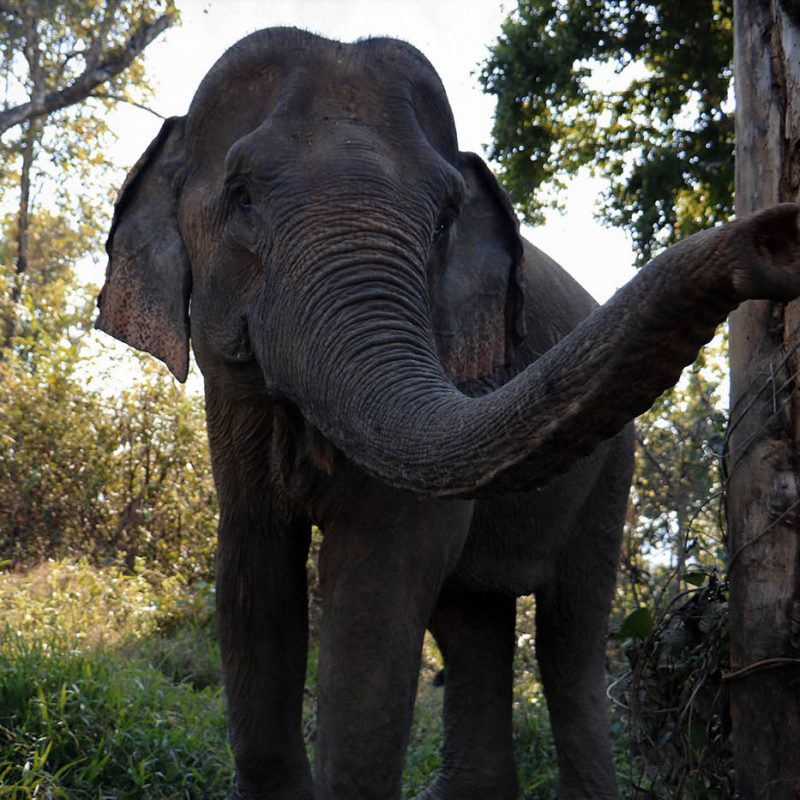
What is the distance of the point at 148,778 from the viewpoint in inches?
181

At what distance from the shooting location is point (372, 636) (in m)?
3.47

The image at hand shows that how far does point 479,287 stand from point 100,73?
519 inches

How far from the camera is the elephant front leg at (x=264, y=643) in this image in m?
3.79

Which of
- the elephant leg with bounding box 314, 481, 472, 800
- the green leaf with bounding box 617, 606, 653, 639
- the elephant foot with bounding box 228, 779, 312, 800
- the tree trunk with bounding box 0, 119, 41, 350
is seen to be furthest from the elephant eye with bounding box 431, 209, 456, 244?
the tree trunk with bounding box 0, 119, 41, 350

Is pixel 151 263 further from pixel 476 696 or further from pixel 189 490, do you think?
pixel 189 490

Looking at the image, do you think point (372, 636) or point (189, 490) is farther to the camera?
point (189, 490)

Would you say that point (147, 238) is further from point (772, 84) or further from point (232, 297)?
point (772, 84)

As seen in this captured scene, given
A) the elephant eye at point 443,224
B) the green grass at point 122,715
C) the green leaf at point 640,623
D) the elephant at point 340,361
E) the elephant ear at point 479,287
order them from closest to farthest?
the elephant at point 340,361
the elephant eye at point 443,224
the elephant ear at point 479,287
the green leaf at point 640,623
the green grass at point 122,715

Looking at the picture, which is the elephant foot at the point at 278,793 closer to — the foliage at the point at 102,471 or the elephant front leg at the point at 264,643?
the elephant front leg at the point at 264,643

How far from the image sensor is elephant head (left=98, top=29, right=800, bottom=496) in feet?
7.25

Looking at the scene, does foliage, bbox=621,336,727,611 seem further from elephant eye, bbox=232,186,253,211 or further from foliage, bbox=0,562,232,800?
elephant eye, bbox=232,186,253,211

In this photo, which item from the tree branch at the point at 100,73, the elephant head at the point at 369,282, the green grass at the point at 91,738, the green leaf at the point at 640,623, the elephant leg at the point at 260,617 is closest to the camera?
the elephant head at the point at 369,282

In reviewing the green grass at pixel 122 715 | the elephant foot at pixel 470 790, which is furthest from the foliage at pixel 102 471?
the elephant foot at pixel 470 790

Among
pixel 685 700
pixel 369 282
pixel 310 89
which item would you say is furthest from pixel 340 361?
pixel 685 700
